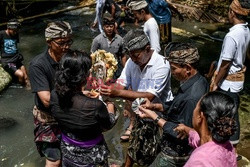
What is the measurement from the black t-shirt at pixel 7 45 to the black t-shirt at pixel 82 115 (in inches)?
176

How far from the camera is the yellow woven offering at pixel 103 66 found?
3.86 m

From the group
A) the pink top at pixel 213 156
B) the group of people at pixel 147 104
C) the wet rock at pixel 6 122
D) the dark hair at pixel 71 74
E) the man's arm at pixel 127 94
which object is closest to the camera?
the pink top at pixel 213 156

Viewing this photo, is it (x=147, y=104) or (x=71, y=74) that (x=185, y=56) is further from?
(x=71, y=74)

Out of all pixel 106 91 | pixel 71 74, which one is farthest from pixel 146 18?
pixel 71 74

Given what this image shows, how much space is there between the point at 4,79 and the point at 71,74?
15.9ft

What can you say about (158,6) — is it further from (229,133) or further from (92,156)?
(229,133)

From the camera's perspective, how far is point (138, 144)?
3916 mm

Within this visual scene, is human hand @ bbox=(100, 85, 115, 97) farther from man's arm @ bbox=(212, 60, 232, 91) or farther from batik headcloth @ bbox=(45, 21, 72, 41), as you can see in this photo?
man's arm @ bbox=(212, 60, 232, 91)

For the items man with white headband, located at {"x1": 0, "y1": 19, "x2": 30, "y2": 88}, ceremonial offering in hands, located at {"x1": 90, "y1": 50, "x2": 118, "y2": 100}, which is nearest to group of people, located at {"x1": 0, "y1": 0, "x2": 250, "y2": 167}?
ceremonial offering in hands, located at {"x1": 90, "y1": 50, "x2": 118, "y2": 100}

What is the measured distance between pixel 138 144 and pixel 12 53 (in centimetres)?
432

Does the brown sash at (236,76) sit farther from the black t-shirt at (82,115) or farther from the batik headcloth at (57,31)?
the batik headcloth at (57,31)

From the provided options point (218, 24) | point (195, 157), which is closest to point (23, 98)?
point (195, 157)

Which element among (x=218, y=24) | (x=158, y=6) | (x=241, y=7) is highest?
(x=241, y=7)

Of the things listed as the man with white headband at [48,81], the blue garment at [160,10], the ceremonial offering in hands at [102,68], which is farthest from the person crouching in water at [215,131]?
the blue garment at [160,10]
